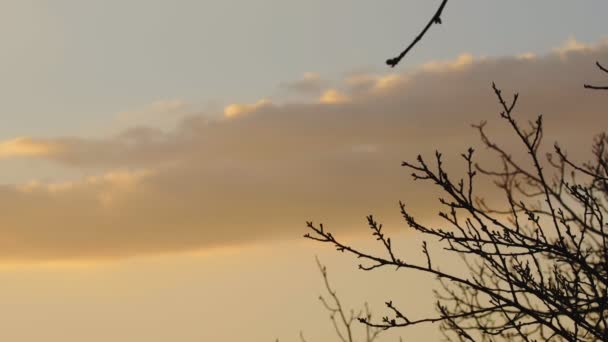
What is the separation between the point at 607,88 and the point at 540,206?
10834 millimetres

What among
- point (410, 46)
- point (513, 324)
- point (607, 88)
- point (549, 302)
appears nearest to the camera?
point (410, 46)

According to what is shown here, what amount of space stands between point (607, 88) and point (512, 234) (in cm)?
157

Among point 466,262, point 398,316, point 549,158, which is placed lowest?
point 398,316

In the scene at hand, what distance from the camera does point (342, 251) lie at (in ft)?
27.2

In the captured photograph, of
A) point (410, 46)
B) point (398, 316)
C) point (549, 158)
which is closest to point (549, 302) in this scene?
point (398, 316)

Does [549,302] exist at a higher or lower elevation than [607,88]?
lower

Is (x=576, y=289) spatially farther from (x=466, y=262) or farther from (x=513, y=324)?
(x=466, y=262)

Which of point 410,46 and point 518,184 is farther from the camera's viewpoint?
point 518,184

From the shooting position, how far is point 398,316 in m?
8.12

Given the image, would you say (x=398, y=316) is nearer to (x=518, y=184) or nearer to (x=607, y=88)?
(x=607, y=88)

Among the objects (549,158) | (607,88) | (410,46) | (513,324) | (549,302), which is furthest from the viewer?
(549,158)

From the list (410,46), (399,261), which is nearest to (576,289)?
(399,261)

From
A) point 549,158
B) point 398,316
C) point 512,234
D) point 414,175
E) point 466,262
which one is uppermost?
point 549,158

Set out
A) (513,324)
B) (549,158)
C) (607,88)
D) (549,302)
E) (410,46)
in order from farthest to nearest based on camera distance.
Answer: (549,158), (513,324), (549,302), (607,88), (410,46)
